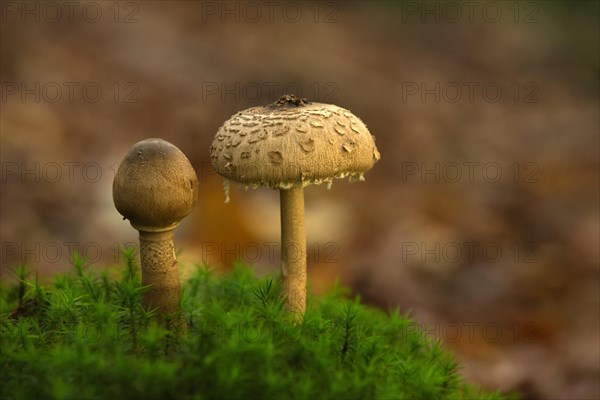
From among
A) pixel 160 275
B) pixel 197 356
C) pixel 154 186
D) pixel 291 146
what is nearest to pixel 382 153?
pixel 291 146

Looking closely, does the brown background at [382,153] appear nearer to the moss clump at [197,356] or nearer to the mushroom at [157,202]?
the moss clump at [197,356]

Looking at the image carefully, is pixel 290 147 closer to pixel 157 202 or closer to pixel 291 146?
pixel 291 146

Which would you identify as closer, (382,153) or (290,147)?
(290,147)

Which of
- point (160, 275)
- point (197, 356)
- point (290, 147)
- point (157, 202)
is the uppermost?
point (290, 147)

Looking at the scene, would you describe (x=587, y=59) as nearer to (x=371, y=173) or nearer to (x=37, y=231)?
(x=371, y=173)


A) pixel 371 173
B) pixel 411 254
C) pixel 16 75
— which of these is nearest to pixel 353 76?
pixel 371 173

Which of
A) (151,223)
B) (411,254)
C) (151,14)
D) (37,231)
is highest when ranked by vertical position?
(151,14)

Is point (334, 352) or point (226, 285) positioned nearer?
point (334, 352)

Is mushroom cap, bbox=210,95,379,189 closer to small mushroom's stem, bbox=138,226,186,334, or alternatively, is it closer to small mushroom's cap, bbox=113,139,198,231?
small mushroom's cap, bbox=113,139,198,231
